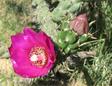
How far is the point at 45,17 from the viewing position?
Result: 1906 millimetres

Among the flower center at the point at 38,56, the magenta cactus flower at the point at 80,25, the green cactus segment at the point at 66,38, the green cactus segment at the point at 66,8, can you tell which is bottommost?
the flower center at the point at 38,56

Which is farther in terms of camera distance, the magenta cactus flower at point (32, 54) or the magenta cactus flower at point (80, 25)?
the magenta cactus flower at point (80, 25)

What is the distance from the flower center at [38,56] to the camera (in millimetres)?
1370

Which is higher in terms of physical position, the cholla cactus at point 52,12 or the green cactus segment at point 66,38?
the cholla cactus at point 52,12

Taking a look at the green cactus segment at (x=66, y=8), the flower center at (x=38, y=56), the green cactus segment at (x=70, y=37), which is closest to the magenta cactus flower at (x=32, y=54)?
the flower center at (x=38, y=56)

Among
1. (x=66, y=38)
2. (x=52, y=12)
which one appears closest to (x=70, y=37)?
(x=66, y=38)

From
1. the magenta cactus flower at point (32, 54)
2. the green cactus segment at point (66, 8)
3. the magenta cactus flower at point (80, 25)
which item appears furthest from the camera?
the green cactus segment at point (66, 8)

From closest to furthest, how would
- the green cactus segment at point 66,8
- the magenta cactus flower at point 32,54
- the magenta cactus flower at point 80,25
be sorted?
the magenta cactus flower at point 32,54
the magenta cactus flower at point 80,25
the green cactus segment at point 66,8

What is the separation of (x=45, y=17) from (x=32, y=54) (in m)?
0.54

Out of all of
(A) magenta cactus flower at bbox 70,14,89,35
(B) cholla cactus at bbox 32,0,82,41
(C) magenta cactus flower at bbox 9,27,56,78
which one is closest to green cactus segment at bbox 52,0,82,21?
(B) cholla cactus at bbox 32,0,82,41

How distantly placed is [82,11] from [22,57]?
0.54 metres

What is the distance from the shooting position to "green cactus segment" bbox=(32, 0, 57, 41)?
1801 millimetres

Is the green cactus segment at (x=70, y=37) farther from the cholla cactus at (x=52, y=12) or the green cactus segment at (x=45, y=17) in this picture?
the green cactus segment at (x=45, y=17)

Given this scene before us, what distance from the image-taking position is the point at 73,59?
1591mm
